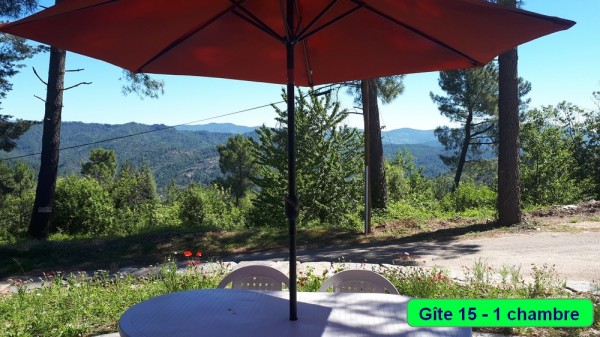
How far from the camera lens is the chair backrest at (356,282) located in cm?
286

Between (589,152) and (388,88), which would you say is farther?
(589,152)

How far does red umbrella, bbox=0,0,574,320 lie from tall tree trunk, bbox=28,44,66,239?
8.89m

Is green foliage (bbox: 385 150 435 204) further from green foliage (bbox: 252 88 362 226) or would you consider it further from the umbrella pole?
the umbrella pole

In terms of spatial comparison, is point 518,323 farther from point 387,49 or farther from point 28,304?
point 28,304

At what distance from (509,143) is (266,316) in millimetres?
9416

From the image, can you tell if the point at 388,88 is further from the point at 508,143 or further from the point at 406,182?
the point at 406,182

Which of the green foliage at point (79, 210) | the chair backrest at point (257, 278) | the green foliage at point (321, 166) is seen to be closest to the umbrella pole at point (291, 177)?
the chair backrest at point (257, 278)

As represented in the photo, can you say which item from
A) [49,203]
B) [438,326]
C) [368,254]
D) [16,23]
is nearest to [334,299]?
[438,326]

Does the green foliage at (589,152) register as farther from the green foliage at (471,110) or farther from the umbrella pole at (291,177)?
the umbrella pole at (291,177)

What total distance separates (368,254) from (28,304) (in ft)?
16.5

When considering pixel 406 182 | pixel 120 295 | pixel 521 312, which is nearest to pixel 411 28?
pixel 521 312

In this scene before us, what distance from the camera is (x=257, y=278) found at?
10.0 feet

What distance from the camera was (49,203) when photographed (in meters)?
10.7

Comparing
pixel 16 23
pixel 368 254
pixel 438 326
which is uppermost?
pixel 16 23
